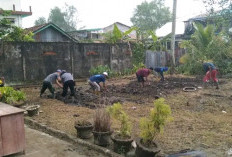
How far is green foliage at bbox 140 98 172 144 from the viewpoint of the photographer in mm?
4492

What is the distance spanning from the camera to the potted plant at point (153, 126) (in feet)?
14.7

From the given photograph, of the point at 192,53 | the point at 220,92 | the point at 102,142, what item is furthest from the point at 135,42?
the point at 102,142

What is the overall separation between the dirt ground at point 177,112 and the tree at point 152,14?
3702cm

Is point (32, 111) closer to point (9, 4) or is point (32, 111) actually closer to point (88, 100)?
point (88, 100)

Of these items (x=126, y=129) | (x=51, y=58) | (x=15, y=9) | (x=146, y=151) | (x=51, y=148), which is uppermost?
(x=15, y=9)

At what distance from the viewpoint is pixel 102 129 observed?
5469mm

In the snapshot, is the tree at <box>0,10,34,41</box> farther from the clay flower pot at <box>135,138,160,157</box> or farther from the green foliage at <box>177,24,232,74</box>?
the green foliage at <box>177,24,232,74</box>

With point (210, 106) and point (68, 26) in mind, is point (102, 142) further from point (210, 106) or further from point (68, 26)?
point (68, 26)

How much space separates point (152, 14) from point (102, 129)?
4613 cm

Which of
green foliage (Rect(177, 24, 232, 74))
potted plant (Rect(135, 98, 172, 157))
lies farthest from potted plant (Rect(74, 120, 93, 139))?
green foliage (Rect(177, 24, 232, 74))

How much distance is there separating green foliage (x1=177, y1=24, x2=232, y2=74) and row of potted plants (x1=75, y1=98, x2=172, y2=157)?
45.6ft

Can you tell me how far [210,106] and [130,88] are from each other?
4438 mm

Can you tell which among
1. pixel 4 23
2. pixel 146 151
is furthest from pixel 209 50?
pixel 146 151

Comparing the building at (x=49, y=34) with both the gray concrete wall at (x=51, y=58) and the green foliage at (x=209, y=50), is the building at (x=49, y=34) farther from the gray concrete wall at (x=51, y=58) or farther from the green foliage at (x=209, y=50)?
the green foliage at (x=209, y=50)
